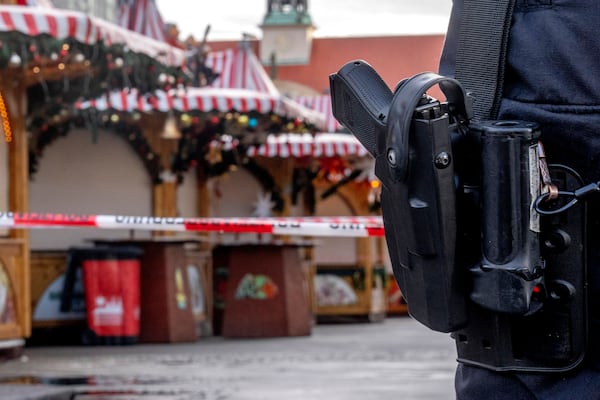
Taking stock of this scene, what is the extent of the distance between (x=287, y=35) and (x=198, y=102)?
2611 cm

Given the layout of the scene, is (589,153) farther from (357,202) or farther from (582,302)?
(357,202)

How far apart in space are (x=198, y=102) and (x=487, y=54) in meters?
15.0

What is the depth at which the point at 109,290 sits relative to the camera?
16.7 m

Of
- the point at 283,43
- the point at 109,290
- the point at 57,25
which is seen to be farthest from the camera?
the point at 283,43

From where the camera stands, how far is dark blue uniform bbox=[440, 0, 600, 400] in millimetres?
2627

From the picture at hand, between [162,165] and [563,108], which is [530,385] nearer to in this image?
[563,108]

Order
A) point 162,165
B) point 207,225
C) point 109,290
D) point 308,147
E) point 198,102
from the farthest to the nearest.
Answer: point 308,147, point 162,165, point 198,102, point 109,290, point 207,225

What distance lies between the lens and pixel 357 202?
89.3 ft

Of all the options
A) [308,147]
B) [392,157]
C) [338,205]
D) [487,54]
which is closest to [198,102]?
[308,147]

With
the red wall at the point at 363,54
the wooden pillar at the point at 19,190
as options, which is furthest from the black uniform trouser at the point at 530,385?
the red wall at the point at 363,54

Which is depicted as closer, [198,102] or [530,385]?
[530,385]

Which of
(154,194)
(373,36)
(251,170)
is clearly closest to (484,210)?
(154,194)

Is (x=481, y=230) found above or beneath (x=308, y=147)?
above

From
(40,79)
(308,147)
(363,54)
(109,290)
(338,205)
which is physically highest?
(363,54)
